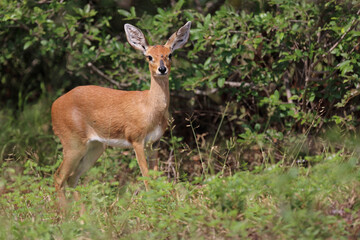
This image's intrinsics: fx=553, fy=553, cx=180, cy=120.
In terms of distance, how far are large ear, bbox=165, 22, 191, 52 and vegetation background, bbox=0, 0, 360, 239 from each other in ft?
1.06

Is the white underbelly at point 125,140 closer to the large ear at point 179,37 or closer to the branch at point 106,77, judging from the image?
the large ear at point 179,37

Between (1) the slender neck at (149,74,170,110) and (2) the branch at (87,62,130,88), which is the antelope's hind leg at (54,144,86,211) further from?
(2) the branch at (87,62,130,88)

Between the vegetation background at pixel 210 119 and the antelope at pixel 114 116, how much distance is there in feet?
0.92

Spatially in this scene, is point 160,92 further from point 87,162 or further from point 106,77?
point 106,77

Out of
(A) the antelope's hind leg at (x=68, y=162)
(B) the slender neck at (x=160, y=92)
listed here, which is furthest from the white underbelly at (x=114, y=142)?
(B) the slender neck at (x=160, y=92)

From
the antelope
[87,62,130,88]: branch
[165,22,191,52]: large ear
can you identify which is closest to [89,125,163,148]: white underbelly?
the antelope

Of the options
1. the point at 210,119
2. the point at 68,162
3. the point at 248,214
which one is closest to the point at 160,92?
the point at 68,162

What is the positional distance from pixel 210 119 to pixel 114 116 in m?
2.46

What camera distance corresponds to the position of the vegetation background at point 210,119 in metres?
3.77

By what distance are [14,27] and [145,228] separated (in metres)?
4.64

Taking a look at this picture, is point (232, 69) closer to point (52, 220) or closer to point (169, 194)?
point (169, 194)

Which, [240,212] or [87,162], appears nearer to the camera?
[240,212]

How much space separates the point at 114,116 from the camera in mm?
5715

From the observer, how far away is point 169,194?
14.6 feet
